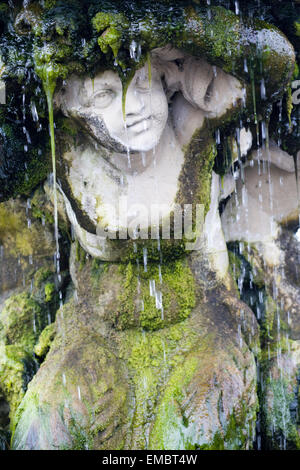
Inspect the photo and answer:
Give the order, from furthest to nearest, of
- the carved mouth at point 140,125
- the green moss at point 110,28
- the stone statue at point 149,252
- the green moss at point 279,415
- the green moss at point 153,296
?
the green moss at point 279,415, the green moss at point 153,296, the carved mouth at point 140,125, the stone statue at point 149,252, the green moss at point 110,28

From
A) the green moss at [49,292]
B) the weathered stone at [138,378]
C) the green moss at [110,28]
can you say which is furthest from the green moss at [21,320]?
the green moss at [110,28]

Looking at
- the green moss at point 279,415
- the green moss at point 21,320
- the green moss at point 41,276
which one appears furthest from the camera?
the green moss at point 41,276

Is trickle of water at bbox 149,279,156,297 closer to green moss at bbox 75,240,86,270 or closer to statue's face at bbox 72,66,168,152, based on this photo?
green moss at bbox 75,240,86,270

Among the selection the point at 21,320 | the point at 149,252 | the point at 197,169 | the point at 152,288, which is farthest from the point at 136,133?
the point at 21,320

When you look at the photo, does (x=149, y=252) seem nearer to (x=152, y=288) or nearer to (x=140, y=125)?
(x=152, y=288)

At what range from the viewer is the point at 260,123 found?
10.5ft

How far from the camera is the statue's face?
269 centimetres

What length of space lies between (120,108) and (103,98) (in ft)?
0.30

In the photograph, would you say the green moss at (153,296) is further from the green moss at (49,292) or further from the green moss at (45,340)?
the green moss at (49,292)

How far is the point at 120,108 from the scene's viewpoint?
2693 mm

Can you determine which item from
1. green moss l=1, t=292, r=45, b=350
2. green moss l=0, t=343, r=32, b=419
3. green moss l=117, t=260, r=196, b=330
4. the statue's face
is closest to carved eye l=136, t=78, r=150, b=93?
the statue's face

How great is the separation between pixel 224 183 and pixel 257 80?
0.92 m

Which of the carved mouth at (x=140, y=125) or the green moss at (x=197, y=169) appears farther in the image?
the green moss at (x=197, y=169)

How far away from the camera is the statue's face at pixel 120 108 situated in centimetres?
269
